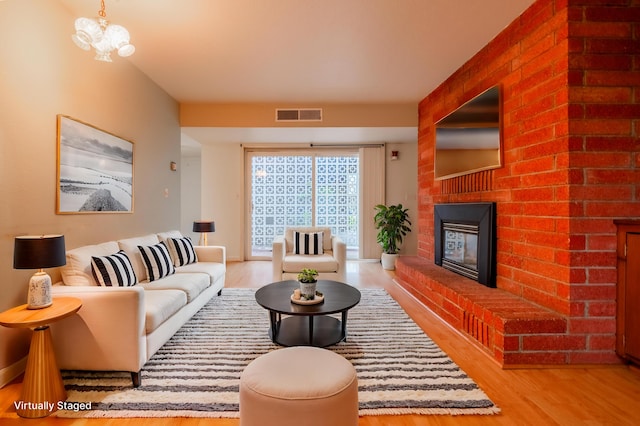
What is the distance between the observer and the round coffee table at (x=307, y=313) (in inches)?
90.7

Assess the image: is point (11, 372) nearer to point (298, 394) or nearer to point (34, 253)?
point (34, 253)

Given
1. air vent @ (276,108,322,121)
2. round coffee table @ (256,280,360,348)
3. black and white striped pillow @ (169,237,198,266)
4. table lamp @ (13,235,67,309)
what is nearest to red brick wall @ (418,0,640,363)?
round coffee table @ (256,280,360,348)

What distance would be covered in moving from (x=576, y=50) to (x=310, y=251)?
3.38 meters

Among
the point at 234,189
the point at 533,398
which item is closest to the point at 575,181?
the point at 533,398

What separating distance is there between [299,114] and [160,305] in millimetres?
3276

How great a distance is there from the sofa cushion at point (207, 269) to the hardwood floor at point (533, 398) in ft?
5.22

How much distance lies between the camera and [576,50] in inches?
83.7

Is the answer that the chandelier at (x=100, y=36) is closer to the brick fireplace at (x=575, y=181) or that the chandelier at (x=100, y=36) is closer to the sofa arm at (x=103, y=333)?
the sofa arm at (x=103, y=333)

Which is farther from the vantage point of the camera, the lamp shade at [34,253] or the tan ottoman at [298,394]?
the lamp shade at [34,253]

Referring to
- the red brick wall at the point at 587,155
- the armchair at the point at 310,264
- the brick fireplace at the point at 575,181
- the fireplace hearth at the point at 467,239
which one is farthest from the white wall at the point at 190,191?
the red brick wall at the point at 587,155

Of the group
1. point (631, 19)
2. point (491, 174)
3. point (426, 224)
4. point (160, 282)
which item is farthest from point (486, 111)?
point (160, 282)

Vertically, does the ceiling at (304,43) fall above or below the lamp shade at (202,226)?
above

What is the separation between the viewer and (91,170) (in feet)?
8.96

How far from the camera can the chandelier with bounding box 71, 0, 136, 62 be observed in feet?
5.84
